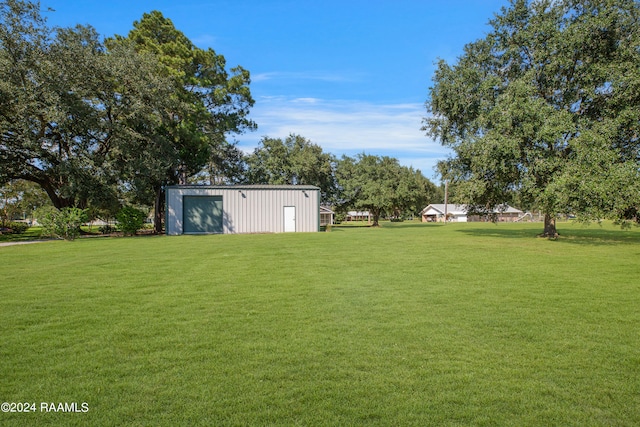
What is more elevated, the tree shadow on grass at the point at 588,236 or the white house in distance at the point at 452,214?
the white house in distance at the point at 452,214

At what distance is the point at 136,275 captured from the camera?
8.60 m

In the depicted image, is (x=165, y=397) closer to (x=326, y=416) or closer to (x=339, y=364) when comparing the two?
(x=326, y=416)

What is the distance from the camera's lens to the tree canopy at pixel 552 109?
16.2 meters

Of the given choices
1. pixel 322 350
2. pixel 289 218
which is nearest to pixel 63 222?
pixel 289 218

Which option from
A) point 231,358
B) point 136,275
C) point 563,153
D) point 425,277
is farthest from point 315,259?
point 563,153

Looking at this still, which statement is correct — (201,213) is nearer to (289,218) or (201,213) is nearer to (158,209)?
(289,218)

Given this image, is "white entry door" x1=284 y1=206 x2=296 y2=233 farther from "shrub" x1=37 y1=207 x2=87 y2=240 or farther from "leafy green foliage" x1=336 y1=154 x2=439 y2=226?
"leafy green foliage" x1=336 y1=154 x2=439 y2=226

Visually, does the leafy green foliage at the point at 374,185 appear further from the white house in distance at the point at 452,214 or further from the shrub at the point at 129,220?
the white house in distance at the point at 452,214

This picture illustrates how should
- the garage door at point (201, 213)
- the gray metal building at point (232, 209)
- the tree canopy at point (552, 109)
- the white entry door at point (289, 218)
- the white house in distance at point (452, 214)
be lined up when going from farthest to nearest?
the white house in distance at point (452, 214) < the white entry door at point (289, 218) < the garage door at point (201, 213) < the gray metal building at point (232, 209) < the tree canopy at point (552, 109)

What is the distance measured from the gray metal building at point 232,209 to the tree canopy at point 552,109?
451 inches

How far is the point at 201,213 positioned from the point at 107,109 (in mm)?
8791

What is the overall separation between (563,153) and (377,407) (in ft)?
65.8

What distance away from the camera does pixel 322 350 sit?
4.12 meters

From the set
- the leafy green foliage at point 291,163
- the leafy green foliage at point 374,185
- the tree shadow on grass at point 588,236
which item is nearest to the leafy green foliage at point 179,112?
the leafy green foliage at point 291,163
